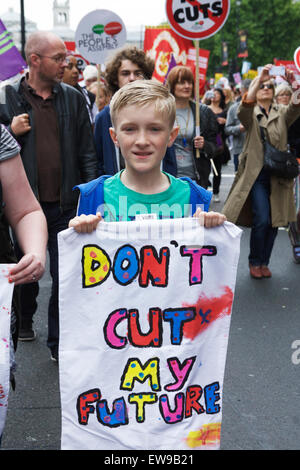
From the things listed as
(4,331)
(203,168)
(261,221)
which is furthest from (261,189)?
(4,331)

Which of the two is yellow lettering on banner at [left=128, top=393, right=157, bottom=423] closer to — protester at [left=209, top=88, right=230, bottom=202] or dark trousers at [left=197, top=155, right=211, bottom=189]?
dark trousers at [left=197, top=155, right=211, bottom=189]

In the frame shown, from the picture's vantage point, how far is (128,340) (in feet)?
7.27

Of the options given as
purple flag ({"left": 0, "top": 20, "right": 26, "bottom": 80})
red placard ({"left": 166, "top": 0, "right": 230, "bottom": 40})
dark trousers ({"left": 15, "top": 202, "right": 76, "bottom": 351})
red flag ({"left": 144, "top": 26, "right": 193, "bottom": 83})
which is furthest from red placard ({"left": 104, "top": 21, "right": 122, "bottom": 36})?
dark trousers ({"left": 15, "top": 202, "right": 76, "bottom": 351})

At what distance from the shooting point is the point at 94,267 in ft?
7.23

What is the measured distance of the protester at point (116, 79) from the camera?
4367 mm

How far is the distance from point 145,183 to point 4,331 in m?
0.83

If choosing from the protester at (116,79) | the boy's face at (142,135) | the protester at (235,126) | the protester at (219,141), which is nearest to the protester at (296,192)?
the protester at (116,79)

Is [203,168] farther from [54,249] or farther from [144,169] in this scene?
[144,169]

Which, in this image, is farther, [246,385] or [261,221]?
[261,221]

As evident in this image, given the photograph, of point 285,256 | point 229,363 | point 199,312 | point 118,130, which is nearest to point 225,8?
point 285,256

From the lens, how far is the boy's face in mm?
2377

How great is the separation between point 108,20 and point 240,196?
3798mm

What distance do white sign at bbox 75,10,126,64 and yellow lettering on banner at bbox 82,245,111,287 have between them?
6.69 metres
